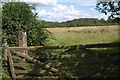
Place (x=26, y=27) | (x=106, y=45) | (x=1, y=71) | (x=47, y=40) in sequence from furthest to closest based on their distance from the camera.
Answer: (x=47, y=40)
(x=26, y=27)
(x=1, y=71)
(x=106, y=45)

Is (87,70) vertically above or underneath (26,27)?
underneath

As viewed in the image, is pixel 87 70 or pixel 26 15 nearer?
pixel 87 70

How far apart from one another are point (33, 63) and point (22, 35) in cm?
168

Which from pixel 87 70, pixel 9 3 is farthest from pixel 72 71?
pixel 9 3

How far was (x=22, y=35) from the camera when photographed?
1116cm

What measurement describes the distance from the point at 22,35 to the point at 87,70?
268 cm

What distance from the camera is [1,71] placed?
10.5m

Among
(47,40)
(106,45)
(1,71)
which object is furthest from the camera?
(47,40)

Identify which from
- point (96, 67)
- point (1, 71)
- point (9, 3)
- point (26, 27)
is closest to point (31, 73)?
point (1, 71)

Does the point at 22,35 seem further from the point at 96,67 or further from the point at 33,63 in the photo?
the point at 96,67

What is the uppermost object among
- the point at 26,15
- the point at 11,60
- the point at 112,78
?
the point at 26,15

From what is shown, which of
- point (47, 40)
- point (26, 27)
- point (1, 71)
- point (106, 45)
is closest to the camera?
point (106, 45)

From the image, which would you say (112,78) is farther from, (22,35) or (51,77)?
(22,35)

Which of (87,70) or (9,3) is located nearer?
(87,70)
